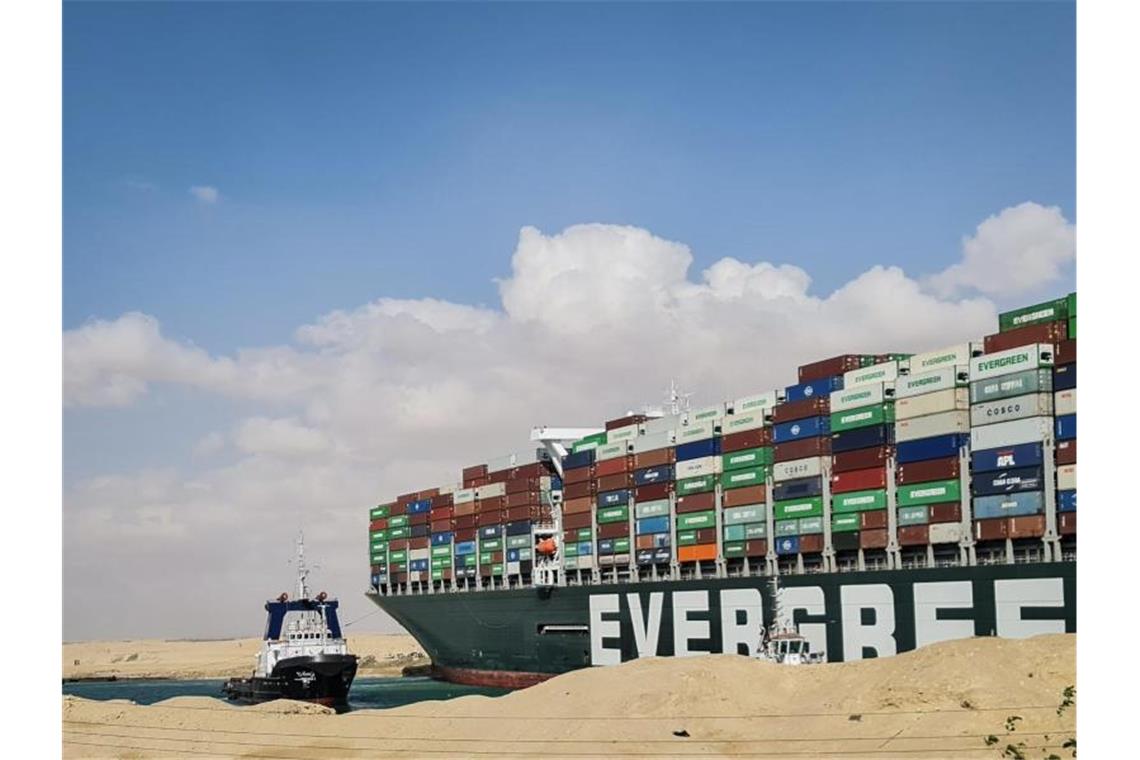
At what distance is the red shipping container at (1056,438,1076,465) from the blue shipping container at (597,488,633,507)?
94.2 feet

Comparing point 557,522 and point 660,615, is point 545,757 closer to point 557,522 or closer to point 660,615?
point 660,615

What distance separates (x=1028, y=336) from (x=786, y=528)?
15.6 metres

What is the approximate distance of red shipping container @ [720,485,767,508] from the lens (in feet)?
201

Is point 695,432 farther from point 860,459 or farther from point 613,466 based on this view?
point 860,459

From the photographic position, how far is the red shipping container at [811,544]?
5734 centimetres

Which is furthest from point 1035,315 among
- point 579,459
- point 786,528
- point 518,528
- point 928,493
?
point 518,528

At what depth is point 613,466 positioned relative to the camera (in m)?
72.9

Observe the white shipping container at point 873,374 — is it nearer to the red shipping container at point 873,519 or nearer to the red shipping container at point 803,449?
the red shipping container at point 803,449

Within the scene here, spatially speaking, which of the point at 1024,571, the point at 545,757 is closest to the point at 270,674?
the point at 545,757

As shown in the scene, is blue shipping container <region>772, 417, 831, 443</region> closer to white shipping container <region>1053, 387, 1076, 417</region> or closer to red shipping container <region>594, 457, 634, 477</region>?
white shipping container <region>1053, 387, 1076, 417</region>

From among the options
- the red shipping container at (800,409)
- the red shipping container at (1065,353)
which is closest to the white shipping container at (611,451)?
the red shipping container at (800,409)

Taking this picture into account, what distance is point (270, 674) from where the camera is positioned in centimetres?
6950

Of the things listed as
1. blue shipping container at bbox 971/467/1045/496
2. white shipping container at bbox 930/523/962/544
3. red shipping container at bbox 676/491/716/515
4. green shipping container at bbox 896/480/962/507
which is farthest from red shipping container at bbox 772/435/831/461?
blue shipping container at bbox 971/467/1045/496

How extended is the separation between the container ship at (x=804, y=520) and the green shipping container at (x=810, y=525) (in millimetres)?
81
